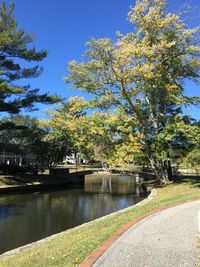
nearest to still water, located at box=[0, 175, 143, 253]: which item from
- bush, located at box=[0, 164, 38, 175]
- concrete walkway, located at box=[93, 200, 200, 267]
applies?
concrete walkway, located at box=[93, 200, 200, 267]

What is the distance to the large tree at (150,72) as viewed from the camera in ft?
75.4

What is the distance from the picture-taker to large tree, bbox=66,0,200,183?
23.0m

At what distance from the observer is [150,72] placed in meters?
22.2

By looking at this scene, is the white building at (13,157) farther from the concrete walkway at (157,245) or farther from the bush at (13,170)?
the concrete walkway at (157,245)

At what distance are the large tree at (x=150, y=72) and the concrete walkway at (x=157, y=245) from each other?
13.5 metres

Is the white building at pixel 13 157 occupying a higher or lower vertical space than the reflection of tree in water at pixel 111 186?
higher

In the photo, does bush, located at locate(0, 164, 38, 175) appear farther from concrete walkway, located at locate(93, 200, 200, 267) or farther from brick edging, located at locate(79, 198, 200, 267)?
concrete walkway, located at locate(93, 200, 200, 267)

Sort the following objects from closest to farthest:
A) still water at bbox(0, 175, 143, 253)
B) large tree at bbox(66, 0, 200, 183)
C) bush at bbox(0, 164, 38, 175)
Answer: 1. still water at bbox(0, 175, 143, 253)
2. large tree at bbox(66, 0, 200, 183)
3. bush at bbox(0, 164, 38, 175)

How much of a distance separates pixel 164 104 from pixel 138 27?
21.8 feet

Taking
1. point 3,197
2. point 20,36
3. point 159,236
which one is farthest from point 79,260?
point 20,36

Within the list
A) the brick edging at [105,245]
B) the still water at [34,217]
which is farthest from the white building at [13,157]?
the brick edging at [105,245]

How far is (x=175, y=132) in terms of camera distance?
22.8 metres

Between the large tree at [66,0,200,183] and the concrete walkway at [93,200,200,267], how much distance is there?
1346 centimetres

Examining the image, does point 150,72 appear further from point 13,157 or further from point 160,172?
point 13,157
